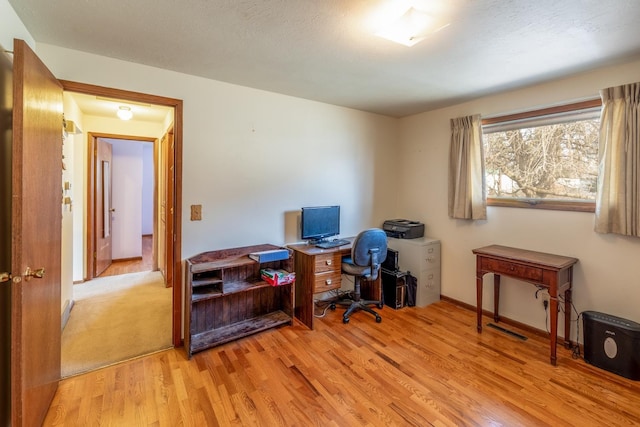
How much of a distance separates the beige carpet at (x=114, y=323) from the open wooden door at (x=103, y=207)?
1.86 ft

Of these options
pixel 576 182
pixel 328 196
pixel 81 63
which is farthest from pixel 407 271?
pixel 81 63

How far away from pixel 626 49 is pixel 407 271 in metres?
2.57

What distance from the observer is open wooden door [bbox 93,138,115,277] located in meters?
4.36

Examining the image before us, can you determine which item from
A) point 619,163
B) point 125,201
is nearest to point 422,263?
point 619,163

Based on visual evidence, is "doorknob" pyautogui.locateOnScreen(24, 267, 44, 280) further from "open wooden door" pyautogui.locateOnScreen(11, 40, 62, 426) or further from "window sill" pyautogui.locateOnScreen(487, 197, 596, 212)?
"window sill" pyautogui.locateOnScreen(487, 197, 596, 212)

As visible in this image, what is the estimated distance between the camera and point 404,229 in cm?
366

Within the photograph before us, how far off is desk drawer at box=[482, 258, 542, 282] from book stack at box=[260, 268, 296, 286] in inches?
71.7

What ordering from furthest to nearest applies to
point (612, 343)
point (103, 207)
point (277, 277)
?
1. point (103, 207)
2. point (277, 277)
3. point (612, 343)

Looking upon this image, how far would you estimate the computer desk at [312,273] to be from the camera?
9.49 ft

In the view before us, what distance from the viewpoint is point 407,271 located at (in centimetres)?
352

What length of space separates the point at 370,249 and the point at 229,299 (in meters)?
1.46

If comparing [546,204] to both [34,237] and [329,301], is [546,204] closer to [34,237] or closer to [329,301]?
[329,301]

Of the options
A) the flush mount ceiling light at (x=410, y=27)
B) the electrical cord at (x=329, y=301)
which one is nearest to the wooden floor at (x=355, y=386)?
the electrical cord at (x=329, y=301)

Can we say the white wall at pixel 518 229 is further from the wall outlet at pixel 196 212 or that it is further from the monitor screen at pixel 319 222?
the wall outlet at pixel 196 212
